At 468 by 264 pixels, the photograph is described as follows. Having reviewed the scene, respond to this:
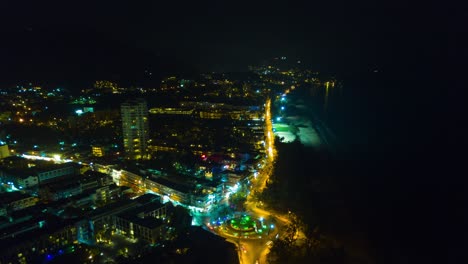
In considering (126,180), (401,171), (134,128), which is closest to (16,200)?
(126,180)

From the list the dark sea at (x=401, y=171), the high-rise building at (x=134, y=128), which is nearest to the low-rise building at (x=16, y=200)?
the high-rise building at (x=134, y=128)

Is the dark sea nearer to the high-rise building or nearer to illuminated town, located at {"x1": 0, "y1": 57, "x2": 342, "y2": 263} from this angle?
illuminated town, located at {"x1": 0, "y1": 57, "x2": 342, "y2": 263}

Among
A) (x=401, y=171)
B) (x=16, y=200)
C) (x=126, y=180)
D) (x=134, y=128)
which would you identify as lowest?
(x=401, y=171)

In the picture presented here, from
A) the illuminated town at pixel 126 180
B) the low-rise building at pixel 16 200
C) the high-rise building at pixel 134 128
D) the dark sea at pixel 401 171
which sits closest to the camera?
the illuminated town at pixel 126 180

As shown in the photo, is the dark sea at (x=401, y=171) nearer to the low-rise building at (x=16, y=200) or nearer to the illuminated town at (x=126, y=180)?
the illuminated town at (x=126, y=180)

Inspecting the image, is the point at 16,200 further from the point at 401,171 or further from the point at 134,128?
the point at 401,171

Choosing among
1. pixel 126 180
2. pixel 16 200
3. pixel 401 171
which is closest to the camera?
pixel 16 200

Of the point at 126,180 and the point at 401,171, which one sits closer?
the point at 126,180

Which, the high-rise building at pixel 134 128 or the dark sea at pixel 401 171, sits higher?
the high-rise building at pixel 134 128

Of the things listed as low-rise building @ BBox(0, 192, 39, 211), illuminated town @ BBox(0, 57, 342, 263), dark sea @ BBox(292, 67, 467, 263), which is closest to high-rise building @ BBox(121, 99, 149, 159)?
illuminated town @ BBox(0, 57, 342, 263)
